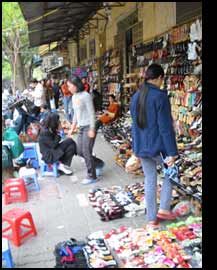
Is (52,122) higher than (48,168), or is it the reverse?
(52,122)

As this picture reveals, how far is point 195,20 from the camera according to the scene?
22.6ft

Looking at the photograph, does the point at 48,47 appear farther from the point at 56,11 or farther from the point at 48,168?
the point at 48,168

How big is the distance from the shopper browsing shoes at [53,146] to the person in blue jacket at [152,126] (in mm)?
2781

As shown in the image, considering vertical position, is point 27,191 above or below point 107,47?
below

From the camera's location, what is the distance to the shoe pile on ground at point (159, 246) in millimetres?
3656

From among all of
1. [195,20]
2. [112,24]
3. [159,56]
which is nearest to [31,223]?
[195,20]

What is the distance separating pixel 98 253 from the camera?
3875mm

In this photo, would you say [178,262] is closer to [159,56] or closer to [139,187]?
[139,187]

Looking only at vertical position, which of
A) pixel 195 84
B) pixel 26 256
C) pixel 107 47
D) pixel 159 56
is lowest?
pixel 26 256

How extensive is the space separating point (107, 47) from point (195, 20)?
31.0ft

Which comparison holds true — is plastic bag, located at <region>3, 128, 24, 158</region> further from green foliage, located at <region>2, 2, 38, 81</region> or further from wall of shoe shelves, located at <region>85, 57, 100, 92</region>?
green foliage, located at <region>2, 2, 38, 81</region>

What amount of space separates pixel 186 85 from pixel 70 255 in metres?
4.66

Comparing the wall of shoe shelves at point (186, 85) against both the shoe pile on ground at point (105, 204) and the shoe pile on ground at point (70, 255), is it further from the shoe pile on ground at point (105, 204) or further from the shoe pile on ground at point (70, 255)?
the shoe pile on ground at point (70, 255)

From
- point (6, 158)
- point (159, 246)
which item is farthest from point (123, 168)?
point (159, 246)
